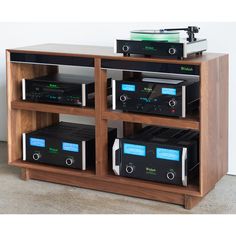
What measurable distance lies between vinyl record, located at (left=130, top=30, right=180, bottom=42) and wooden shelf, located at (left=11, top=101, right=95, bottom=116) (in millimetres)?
500

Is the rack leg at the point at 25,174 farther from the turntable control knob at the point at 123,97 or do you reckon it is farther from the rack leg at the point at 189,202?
the rack leg at the point at 189,202

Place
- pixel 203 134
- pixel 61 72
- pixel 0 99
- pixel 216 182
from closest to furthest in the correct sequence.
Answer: pixel 203 134, pixel 216 182, pixel 61 72, pixel 0 99

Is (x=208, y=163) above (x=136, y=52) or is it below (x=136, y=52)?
below

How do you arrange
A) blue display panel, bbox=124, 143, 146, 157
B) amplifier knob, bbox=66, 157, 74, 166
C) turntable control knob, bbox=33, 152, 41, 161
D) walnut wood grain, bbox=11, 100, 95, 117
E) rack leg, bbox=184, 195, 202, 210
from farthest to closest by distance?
turntable control knob, bbox=33, 152, 41, 161 → amplifier knob, bbox=66, 157, 74, 166 → walnut wood grain, bbox=11, 100, 95, 117 → blue display panel, bbox=124, 143, 146, 157 → rack leg, bbox=184, 195, 202, 210

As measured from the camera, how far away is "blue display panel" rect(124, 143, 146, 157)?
3.46 meters

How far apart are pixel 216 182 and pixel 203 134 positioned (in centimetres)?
46

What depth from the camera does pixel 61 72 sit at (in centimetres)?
446

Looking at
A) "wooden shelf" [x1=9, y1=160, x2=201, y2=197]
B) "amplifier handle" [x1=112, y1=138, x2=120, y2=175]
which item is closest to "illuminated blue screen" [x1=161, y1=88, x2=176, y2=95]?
"amplifier handle" [x1=112, y1=138, x2=120, y2=175]

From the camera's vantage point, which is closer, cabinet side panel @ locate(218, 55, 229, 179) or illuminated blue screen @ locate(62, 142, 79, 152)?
cabinet side panel @ locate(218, 55, 229, 179)

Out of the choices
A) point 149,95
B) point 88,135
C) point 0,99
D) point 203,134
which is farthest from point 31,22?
point 203,134

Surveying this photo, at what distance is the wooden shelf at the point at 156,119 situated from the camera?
3281mm

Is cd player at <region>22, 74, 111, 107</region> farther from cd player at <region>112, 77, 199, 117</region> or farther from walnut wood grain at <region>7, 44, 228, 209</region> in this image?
cd player at <region>112, 77, 199, 117</region>

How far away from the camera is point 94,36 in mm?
4309

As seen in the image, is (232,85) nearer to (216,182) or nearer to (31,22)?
(216,182)
